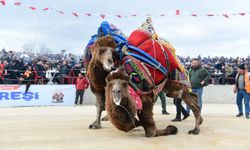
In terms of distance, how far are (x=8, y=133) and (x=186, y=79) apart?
3.76 m

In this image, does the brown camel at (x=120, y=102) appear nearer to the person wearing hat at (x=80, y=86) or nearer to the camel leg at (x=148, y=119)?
the camel leg at (x=148, y=119)

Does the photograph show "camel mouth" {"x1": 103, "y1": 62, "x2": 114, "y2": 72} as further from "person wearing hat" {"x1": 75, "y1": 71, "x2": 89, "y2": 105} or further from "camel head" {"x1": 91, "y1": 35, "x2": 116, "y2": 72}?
"person wearing hat" {"x1": 75, "y1": 71, "x2": 89, "y2": 105}

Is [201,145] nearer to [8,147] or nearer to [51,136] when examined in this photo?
[51,136]

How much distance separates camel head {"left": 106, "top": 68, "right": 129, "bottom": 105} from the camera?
17.0 ft

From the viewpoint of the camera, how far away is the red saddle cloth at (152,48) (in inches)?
249

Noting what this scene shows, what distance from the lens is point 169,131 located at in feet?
20.8

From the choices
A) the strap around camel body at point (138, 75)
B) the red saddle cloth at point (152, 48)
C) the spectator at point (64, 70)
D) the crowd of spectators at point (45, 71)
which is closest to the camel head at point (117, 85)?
the strap around camel body at point (138, 75)

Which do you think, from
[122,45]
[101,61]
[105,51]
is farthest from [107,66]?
[122,45]

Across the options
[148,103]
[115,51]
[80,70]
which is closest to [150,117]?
[148,103]

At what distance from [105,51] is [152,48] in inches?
42.6

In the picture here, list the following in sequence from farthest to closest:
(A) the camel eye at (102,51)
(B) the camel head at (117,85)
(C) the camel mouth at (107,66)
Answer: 1. (A) the camel eye at (102,51)
2. (C) the camel mouth at (107,66)
3. (B) the camel head at (117,85)

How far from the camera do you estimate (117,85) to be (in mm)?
5227

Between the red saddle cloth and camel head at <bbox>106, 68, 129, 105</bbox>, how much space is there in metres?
0.90

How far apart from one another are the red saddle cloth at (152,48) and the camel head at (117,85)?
90cm
